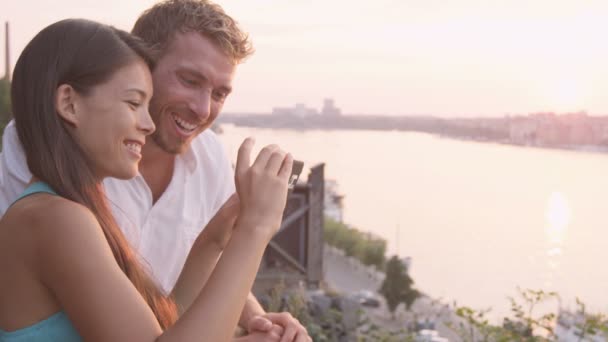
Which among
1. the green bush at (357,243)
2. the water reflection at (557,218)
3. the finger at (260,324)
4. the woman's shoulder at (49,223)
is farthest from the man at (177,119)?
the water reflection at (557,218)

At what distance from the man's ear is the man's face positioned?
62 cm

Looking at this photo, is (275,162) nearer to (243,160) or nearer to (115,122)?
(243,160)

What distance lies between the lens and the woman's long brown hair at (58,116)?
3.04ft

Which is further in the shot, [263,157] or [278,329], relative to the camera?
[278,329]

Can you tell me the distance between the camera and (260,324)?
1.21m

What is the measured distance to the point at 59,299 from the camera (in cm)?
87

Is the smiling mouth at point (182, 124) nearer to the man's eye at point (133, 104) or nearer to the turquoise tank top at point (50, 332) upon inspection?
the man's eye at point (133, 104)

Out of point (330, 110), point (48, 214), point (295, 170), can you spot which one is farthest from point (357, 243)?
point (48, 214)

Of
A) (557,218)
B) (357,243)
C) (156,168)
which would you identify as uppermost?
(156,168)

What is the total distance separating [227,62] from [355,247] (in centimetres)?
3938

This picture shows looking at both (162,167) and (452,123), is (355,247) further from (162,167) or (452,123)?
(162,167)

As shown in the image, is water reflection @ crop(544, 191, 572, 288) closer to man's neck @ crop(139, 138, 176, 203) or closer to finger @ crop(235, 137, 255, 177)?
man's neck @ crop(139, 138, 176, 203)

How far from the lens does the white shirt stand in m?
1.39

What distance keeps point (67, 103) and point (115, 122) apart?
7 centimetres
